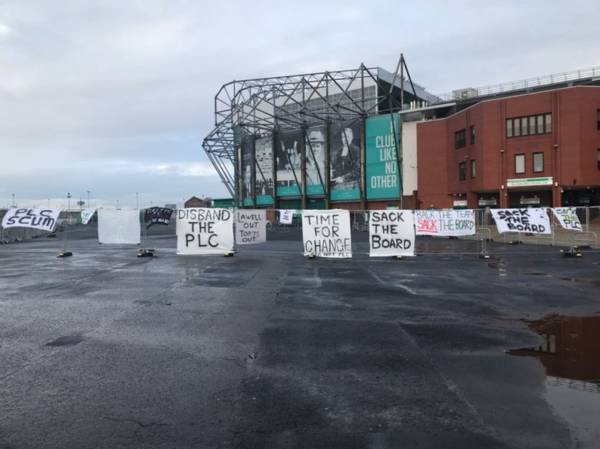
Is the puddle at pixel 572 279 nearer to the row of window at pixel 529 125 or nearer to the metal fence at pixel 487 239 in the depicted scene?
the metal fence at pixel 487 239

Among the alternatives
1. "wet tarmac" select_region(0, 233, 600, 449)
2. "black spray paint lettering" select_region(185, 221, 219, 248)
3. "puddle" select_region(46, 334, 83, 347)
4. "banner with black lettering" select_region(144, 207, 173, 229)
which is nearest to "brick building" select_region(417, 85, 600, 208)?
"banner with black lettering" select_region(144, 207, 173, 229)

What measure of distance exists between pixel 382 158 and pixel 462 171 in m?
12.8

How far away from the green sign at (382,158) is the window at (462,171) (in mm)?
9709

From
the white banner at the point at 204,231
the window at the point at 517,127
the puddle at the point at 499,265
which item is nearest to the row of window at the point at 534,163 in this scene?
the window at the point at 517,127

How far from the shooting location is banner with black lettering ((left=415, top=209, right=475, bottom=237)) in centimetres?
2638

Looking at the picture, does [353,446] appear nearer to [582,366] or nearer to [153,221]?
[582,366]

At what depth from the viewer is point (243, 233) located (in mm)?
21734

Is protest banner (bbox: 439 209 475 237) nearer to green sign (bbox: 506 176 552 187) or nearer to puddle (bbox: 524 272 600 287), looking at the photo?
puddle (bbox: 524 272 600 287)

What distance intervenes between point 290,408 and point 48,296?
7.91 m

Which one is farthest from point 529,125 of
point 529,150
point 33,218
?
point 33,218

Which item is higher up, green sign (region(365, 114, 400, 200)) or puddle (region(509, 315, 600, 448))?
green sign (region(365, 114, 400, 200))

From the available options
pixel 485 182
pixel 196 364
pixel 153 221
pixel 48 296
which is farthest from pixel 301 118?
pixel 196 364

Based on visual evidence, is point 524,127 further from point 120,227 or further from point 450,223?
point 120,227

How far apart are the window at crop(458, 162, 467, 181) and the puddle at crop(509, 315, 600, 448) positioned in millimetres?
46596
